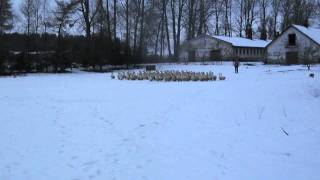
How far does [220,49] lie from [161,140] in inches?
2183

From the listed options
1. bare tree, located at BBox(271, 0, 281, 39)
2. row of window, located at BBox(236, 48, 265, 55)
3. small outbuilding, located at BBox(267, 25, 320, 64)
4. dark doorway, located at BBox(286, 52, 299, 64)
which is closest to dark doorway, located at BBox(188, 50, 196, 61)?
row of window, located at BBox(236, 48, 265, 55)

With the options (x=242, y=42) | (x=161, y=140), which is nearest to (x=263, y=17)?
(x=242, y=42)

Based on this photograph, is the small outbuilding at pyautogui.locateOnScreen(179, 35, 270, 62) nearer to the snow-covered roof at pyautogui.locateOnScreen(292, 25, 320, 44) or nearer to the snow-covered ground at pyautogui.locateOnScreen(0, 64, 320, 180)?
the snow-covered roof at pyautogui.locateOnScreen(292, 25, 320, 44)

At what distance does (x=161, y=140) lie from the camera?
1038 cm

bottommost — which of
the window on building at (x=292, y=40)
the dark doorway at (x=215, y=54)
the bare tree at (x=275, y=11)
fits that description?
the dark doorway at (x=215, y=54)

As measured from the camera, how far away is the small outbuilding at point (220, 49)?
63.8 metres

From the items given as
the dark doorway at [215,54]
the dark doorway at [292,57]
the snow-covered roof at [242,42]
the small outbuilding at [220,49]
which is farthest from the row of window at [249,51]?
the dark doorway at [292,57]

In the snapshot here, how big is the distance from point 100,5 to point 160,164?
47589 millimetres

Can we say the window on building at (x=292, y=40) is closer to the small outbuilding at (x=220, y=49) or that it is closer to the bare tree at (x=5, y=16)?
the small outbuilding at (x=220, y=49)

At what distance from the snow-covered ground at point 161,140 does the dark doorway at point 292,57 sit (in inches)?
1501

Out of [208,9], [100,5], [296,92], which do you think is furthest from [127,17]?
[296,92]

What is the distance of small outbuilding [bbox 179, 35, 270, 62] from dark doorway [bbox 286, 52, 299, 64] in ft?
25.2

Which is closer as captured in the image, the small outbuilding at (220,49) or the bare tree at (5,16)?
the bare tree at (5,16)

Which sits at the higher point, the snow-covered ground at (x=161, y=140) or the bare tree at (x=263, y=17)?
the bare tree at (x=263, y=17)
